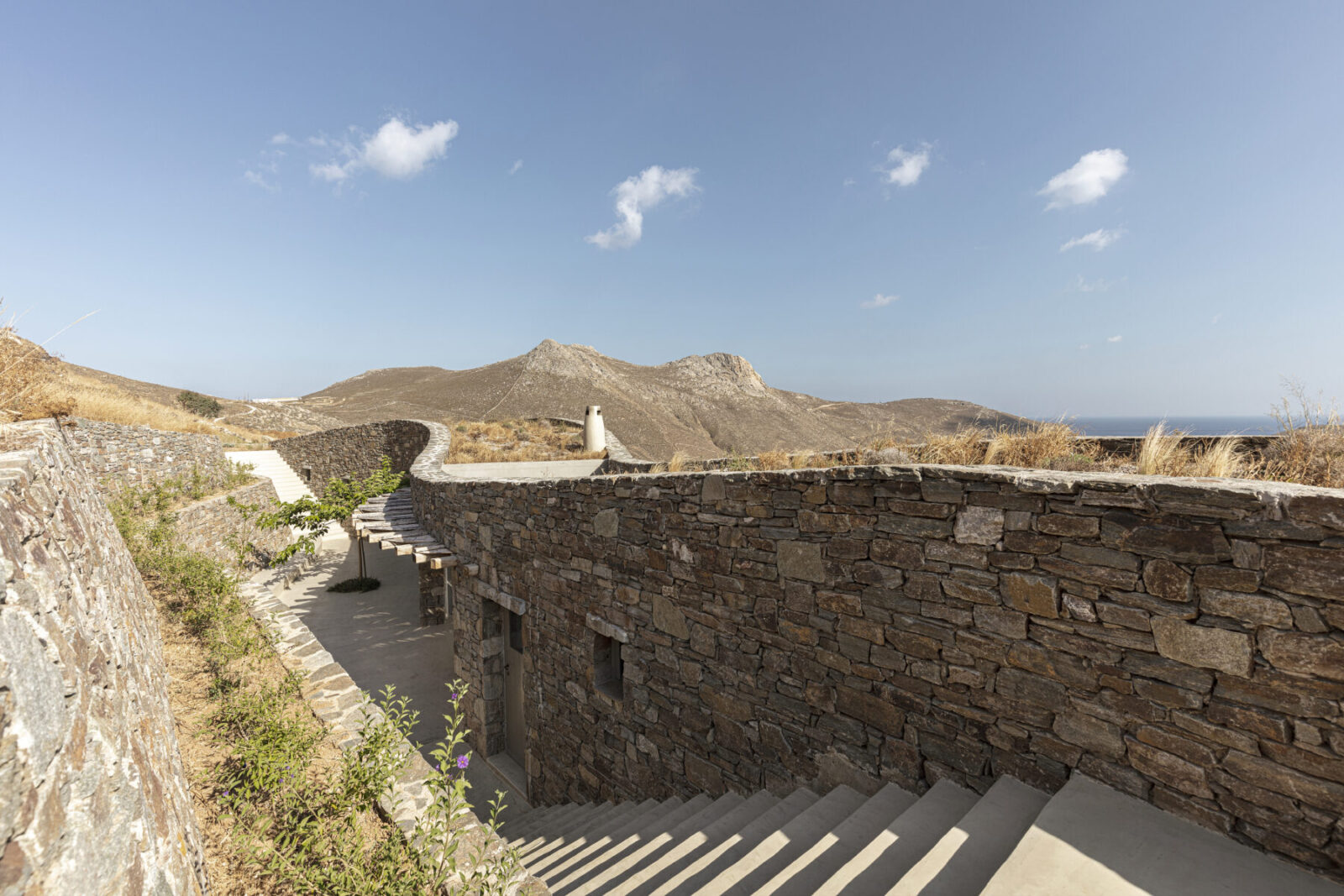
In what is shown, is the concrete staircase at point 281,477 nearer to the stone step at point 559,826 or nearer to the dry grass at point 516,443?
the dry grass at point 516,443

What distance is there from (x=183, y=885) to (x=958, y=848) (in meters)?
2.91

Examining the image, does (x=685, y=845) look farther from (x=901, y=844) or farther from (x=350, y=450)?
(x=350, y=450)

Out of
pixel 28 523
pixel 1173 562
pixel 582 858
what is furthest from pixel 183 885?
pixel 1173 562

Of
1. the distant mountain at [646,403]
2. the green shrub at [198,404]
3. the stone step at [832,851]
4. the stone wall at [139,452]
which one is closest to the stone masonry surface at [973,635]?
the stone step at [832,851]

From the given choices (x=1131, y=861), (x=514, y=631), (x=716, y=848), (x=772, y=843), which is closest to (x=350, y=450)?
(x=514, y=631)

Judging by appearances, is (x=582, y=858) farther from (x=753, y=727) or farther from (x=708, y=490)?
(x=708, y=490)

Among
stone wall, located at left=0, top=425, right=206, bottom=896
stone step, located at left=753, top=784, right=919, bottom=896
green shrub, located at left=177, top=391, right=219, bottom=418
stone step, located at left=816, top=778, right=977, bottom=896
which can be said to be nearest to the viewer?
stone wall, located at left=0, top=425, right=206, bottom=896

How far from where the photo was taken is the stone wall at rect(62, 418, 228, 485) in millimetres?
9891

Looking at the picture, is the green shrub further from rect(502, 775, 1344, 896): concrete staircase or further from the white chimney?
rect(502, 775, 1344, 896): concrete staircase

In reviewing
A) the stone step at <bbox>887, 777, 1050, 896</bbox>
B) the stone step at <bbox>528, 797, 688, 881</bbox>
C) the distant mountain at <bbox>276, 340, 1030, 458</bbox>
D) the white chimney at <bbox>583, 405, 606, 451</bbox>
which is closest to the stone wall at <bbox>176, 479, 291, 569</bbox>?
the white chimney at <bbox>583, 405, 606, 451</bbox>

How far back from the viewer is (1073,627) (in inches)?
93.0

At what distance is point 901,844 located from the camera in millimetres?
2473

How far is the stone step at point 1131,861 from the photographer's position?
1863 millimetres

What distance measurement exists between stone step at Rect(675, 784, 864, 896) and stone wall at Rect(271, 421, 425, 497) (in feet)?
45.9
